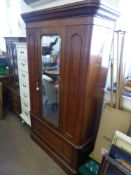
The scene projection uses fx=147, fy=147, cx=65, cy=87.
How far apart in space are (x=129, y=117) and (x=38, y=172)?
120 cm

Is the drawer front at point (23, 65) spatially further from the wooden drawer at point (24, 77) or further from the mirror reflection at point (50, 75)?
the mirror reflection at point (50, 75)

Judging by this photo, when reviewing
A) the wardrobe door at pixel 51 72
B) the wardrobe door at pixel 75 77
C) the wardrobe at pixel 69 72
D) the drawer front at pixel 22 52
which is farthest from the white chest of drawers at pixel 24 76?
the wardrobe door at pixel 75 77

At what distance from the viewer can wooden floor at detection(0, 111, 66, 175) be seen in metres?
1.73

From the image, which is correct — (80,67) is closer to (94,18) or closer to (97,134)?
(94,18)

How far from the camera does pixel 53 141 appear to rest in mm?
1807

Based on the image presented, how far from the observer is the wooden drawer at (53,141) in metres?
1.64

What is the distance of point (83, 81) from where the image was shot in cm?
124

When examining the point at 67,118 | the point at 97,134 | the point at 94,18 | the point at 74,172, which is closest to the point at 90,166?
the point at 74,172

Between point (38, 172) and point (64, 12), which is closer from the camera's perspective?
point (64, 12)

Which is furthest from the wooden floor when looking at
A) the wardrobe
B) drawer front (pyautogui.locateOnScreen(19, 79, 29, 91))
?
drawer front (pyautogui.locateOnScreen(19, 79, 29, 91))

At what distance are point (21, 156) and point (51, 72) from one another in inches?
47.2

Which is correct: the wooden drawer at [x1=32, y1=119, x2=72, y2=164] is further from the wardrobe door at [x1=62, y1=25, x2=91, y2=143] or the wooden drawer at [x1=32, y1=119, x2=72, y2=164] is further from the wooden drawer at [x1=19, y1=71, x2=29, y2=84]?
the wooden drawer at [x1=19, y1=71, x2=29, y2=84]

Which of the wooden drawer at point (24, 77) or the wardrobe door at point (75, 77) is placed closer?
the wardrobe door at point (75, 77)

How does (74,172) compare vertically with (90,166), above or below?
below
